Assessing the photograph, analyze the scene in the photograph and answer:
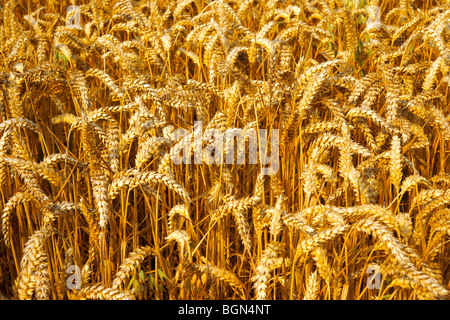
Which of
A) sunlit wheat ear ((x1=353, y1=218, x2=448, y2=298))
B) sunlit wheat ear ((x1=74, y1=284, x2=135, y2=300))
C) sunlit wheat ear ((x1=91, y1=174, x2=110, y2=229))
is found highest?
sunlit wheat ear ((x1=91, y1=174, x2=110, y2=229))

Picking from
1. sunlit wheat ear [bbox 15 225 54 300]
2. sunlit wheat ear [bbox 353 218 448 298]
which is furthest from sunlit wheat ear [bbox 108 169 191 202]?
sunlit wheat ear [bbox 353 218 448 298]

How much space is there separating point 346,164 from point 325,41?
916 millimetres

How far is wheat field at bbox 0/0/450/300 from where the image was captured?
1014 millimetres

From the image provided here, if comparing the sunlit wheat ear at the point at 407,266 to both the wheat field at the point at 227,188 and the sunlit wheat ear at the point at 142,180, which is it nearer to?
the wheat field at the point at 227,188

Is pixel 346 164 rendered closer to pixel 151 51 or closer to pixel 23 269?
pixel 23 269

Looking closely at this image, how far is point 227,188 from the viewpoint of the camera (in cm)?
131

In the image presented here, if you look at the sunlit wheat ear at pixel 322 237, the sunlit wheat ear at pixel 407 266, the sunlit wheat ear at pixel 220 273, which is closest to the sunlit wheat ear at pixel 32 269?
the sunlit wheat ear at pixel 220 273

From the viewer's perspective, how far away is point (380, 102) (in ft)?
6.04

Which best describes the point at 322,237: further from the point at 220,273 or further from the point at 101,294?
the point at 101,294

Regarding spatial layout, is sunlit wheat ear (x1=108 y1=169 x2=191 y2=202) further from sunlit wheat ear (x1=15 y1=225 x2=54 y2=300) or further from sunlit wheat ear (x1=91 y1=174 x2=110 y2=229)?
sunlit wheat ear (x1=15 y1=225 x2=54 y2=300)

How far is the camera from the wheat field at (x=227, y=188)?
101 centimetres

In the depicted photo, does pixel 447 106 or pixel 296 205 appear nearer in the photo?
pixel 296 205
